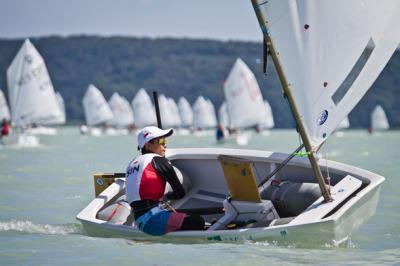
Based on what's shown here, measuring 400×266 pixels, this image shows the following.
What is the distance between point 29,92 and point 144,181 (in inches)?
1298

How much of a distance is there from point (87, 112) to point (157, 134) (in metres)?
72.1

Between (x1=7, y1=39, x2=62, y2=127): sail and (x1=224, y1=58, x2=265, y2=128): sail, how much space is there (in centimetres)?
1009

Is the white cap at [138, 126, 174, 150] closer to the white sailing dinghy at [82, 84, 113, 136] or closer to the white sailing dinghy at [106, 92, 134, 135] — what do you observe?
the white sailing dinghy at [82, 84, 113, 136]

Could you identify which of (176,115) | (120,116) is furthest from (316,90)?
(176,115)

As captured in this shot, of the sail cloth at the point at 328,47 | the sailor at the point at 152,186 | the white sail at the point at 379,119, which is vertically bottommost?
the white sail at the point at 379,119

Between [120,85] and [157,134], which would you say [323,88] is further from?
[120,85]

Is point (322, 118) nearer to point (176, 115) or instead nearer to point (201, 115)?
point (201, 115)

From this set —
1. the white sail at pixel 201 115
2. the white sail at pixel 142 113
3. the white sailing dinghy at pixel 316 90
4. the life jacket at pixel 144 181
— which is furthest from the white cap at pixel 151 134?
the white sail at pixel 201 115

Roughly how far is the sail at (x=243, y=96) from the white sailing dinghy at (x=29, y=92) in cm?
1000

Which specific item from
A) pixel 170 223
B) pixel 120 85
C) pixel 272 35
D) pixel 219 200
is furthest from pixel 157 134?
pixel 120 85

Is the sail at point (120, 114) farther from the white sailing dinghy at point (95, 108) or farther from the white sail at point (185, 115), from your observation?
the white sail at point (185, 115)

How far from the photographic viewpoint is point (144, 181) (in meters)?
7.71

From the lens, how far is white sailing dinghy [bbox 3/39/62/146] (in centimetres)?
3941

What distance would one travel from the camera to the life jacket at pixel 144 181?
7.69m
